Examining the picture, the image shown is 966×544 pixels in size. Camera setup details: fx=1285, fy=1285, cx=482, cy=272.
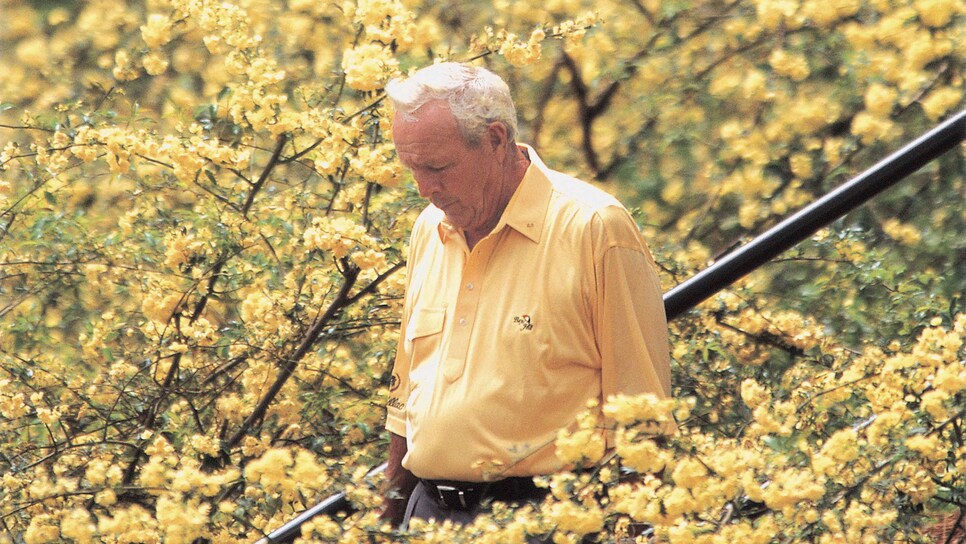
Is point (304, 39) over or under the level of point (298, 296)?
over

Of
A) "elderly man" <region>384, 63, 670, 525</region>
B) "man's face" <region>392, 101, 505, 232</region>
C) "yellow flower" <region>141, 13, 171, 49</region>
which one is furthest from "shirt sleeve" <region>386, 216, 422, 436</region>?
"yellow flower" <region>141, 13, 171, 49</region>

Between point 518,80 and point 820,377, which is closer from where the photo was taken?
point 820,377

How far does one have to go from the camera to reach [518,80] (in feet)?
15.6

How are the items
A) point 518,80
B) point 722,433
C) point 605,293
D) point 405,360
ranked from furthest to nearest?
point 518,80 < point 722,433 < point 405,360 < point 605,293

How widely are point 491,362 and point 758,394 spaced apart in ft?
1.73

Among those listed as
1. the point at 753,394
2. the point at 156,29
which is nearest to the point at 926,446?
the point at 753,394

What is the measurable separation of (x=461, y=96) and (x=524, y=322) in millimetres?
395

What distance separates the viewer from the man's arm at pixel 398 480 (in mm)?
2418

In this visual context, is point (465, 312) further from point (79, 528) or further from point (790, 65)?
point (790, 65)

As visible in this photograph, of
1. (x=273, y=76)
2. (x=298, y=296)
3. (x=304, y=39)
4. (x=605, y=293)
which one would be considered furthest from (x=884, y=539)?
(x=304, y=39)

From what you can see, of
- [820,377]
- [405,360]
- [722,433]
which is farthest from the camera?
[722,433]

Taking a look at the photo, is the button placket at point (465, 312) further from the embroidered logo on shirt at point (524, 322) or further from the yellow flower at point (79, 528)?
the yellow flower at point (79, 528)

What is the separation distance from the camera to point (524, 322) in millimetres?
2086

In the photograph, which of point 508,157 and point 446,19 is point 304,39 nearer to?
point 446,19
